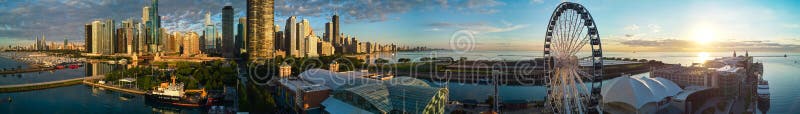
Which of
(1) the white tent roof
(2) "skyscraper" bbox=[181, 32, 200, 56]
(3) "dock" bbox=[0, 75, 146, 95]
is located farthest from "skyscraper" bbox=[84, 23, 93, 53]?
(1) the white tent roof

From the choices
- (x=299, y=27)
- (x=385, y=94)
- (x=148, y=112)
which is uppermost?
(x=299, y=27)

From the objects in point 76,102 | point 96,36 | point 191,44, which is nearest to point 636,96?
point 76,102

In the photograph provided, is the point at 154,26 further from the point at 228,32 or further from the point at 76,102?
the point at 76,102

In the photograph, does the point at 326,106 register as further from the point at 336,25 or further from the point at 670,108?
the point at 336,25

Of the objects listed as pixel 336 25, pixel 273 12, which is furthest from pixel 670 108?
pixel 336 25

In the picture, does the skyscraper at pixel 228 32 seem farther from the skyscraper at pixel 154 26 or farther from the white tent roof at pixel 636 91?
the white tent roof at pixel 636 91

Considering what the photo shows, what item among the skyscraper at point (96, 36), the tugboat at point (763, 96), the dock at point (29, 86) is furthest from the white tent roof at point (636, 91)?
the skyscraper at point (96, 36)

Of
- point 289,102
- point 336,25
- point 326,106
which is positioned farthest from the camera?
point 336,25
